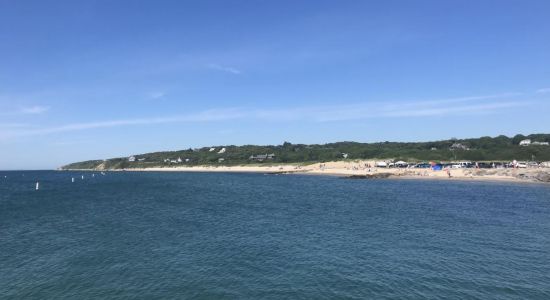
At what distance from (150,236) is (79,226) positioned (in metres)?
11.6

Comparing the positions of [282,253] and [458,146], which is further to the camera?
[458,146]

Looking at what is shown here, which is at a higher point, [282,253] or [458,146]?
[458,146]

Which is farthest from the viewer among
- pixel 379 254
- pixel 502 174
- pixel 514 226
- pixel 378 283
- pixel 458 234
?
pixel 502 174

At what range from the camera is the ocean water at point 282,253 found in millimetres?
23469

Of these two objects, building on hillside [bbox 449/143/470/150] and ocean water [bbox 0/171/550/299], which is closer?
ocean water [bbox 0/171/550/299]

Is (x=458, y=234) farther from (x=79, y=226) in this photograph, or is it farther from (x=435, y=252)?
(x=79, y=226)

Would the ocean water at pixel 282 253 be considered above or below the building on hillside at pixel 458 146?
below

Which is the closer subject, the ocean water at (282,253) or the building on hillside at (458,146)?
the ocean water at (282,253)

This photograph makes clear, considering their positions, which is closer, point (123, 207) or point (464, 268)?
point (464, 268)

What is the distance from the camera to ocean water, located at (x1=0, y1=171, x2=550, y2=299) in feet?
77.0

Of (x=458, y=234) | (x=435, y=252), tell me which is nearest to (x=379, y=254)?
(x=435, y=252)

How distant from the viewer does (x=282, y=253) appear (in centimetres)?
3139

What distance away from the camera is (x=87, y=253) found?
106 feet

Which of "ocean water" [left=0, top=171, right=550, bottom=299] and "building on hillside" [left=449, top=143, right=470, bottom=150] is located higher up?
"building on hillside" [left=449, top=143, right=470, bottom=150]
